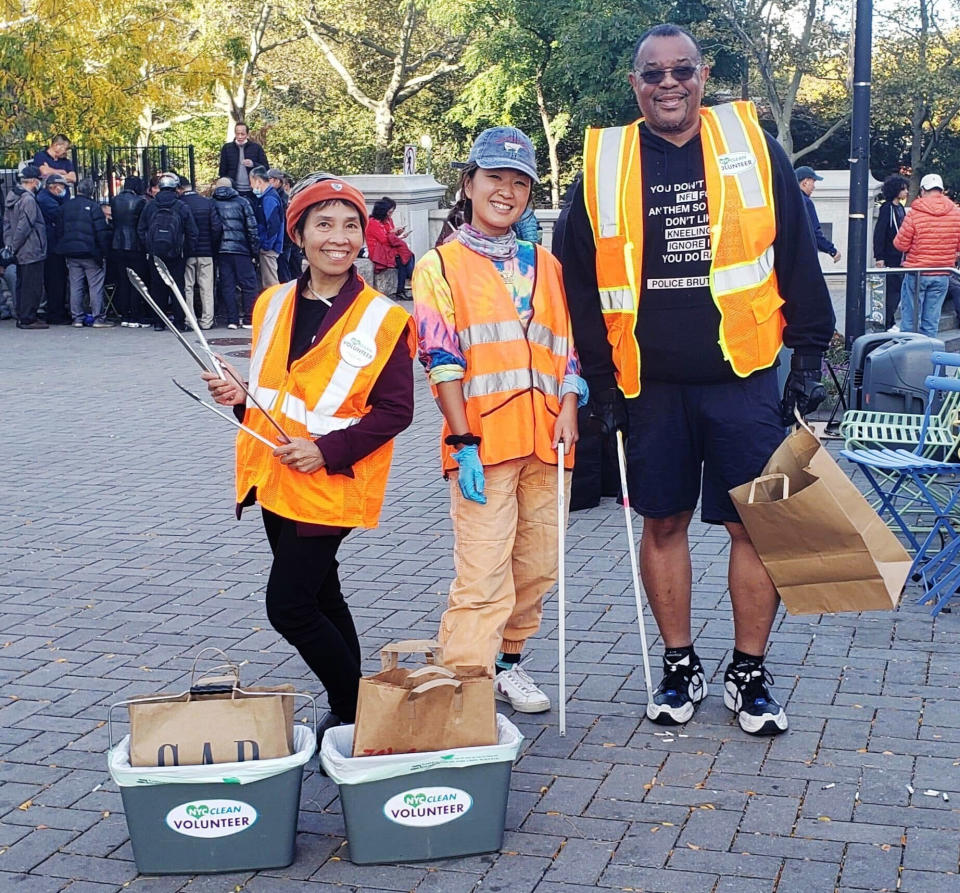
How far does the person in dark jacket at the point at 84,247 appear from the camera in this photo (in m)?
17.0

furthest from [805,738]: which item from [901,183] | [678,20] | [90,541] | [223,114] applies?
[223,114]

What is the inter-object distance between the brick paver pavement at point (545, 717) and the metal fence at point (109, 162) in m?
11.8

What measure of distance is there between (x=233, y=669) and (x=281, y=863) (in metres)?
0.54

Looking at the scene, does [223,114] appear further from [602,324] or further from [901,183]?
[602,324]

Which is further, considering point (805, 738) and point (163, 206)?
point (163, 206)

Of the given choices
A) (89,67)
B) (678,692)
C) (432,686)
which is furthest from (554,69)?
(432,686)

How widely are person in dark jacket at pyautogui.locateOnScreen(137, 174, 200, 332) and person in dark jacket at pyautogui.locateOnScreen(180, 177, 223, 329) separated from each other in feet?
0.36

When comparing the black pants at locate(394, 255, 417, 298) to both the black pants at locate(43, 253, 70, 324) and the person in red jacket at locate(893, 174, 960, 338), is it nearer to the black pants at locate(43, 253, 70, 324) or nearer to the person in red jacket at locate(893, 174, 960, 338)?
the black pants at locate(43, 253, 70, 324)

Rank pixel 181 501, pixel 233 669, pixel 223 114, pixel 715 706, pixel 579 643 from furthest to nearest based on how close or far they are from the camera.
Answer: pixel 223 114 < pixel 181 501 < pixel 579 643 < pixel 715 706 < pixel 233 669

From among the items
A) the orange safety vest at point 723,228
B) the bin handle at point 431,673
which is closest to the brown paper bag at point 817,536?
the orange safety vest at point 723,228

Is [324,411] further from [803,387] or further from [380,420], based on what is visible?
[803,387]

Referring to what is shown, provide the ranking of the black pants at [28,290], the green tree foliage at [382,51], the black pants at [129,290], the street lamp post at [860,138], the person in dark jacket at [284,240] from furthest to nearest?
the green tree foliage at [382,51]
the person in dark jacket at [284,240]
the black pants at [129,290]
the black pants at [28,290]
the street lamp post at [860,138]

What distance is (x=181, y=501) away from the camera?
8164mm

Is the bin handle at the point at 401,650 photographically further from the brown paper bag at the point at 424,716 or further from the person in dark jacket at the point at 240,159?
the person in dark jacket at the point at 240,159
